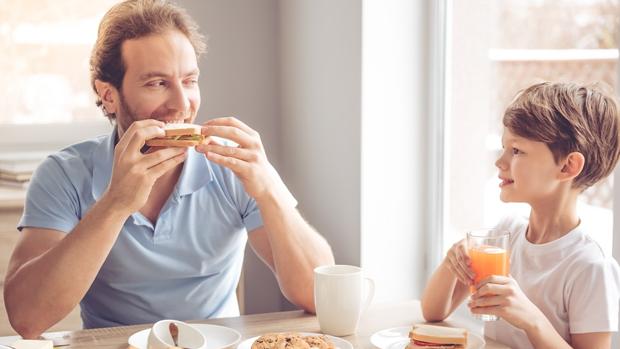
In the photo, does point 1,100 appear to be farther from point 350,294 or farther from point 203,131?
point 350,294

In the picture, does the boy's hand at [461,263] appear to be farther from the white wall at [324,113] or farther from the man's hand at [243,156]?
the white wall at [324,113]

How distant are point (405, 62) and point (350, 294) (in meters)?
1.21

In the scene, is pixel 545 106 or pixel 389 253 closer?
pixel 545 106

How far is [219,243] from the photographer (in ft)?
6.18

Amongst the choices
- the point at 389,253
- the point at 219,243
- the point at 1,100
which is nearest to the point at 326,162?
the point at 389,253

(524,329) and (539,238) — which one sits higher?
(539,238)

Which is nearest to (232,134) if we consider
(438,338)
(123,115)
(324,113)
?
(123,115)

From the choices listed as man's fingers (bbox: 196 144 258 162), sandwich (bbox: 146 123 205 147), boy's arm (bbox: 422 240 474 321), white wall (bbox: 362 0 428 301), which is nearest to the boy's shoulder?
boy's arm (bbox: 422 240 474 321)

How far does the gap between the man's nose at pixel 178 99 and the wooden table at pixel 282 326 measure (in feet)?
1.51

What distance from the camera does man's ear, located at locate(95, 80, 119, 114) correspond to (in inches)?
76.9

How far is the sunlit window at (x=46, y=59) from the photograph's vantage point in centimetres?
325

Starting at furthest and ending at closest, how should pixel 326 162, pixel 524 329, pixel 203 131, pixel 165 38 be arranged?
pixel 326 162, pixel 165 38, pixel 203 131, pixel 524 329

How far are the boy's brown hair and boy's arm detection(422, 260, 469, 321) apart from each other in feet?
0.97

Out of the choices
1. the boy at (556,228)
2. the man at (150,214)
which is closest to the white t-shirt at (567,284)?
the boy at (556,228)
